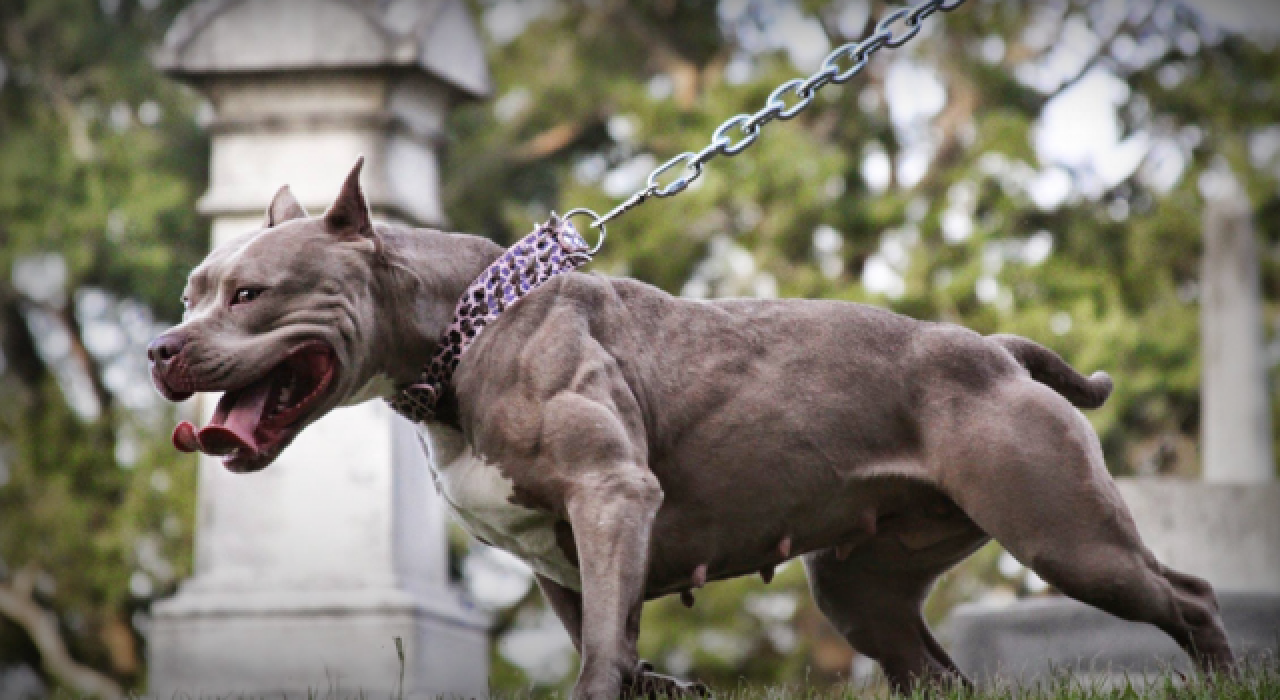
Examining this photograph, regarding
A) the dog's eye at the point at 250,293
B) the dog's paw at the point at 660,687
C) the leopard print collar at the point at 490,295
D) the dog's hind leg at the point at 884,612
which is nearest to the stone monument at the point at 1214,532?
the dog's hind leg at the point at 884,612

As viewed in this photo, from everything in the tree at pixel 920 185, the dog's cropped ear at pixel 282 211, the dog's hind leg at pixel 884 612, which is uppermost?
the tree at pixel 920 185

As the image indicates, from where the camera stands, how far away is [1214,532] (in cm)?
858

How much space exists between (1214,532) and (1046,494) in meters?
4.66

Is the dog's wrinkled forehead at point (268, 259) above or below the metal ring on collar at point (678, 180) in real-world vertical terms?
below

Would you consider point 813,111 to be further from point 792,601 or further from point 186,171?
point 186,171

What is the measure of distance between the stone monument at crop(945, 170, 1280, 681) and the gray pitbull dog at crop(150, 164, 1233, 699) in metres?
0.85

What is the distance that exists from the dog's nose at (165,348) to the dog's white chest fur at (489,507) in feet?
2.37

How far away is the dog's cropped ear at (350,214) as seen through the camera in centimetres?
428

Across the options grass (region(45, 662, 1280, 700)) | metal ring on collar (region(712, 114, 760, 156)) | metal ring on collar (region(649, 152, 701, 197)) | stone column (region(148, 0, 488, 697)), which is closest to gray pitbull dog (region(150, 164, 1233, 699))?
grass (region(45, 662, 1280, 700))

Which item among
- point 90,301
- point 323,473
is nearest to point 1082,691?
point 323,473

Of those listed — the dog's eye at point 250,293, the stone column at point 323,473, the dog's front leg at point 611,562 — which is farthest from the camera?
the stone column at point 323,473

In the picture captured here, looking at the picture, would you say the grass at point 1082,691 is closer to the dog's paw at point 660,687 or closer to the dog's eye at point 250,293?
the dog's paw at point 660,687

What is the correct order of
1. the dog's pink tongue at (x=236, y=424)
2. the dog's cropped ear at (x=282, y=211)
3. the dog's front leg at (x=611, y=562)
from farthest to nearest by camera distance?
1. the dog's cropped ear at (x=282, y=211)
2. the dog's pink tongue at (x=236, y=424)
3. the dog's front leg at (x=611, y=562)

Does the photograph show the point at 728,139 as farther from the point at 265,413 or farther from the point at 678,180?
the point at 265,413
